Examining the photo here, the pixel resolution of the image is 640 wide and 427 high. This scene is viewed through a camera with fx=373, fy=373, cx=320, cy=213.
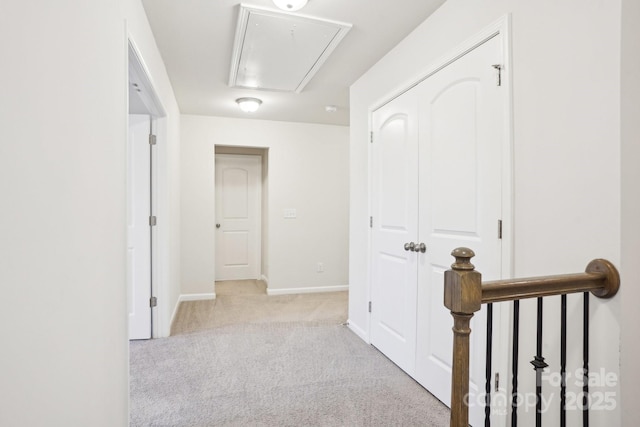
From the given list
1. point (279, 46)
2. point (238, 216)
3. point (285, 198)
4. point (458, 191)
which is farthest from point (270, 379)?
point (238, 216)

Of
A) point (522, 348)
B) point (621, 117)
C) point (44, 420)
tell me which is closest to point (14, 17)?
point (44, 420)

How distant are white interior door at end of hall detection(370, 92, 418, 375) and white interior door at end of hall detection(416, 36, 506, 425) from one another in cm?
11

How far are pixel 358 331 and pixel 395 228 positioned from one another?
45.2 inches

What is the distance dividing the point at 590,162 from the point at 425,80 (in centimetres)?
124

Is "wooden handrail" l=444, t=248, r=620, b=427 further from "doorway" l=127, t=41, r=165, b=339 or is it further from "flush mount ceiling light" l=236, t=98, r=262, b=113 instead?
"flush mount ceiling light" l=236, t=98, r=262, b=113

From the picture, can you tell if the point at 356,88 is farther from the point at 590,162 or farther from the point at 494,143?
the point at 590,162

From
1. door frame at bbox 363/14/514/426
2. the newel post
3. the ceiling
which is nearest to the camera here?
the newel post

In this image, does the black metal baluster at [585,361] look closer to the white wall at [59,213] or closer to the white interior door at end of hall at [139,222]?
the white wall at [59,213]

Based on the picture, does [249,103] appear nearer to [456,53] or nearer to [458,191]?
[456,53]

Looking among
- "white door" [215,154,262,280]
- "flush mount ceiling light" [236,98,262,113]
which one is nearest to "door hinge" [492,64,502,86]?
"flush mount ceiling light" [236,98,262,113]

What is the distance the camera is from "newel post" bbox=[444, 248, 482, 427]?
109cm

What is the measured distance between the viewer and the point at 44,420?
35.9 inches

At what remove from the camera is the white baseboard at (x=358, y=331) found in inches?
125

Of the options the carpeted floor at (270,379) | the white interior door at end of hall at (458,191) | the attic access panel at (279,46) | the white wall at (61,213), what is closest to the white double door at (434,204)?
the white interior door at end of hall at (458,191)
